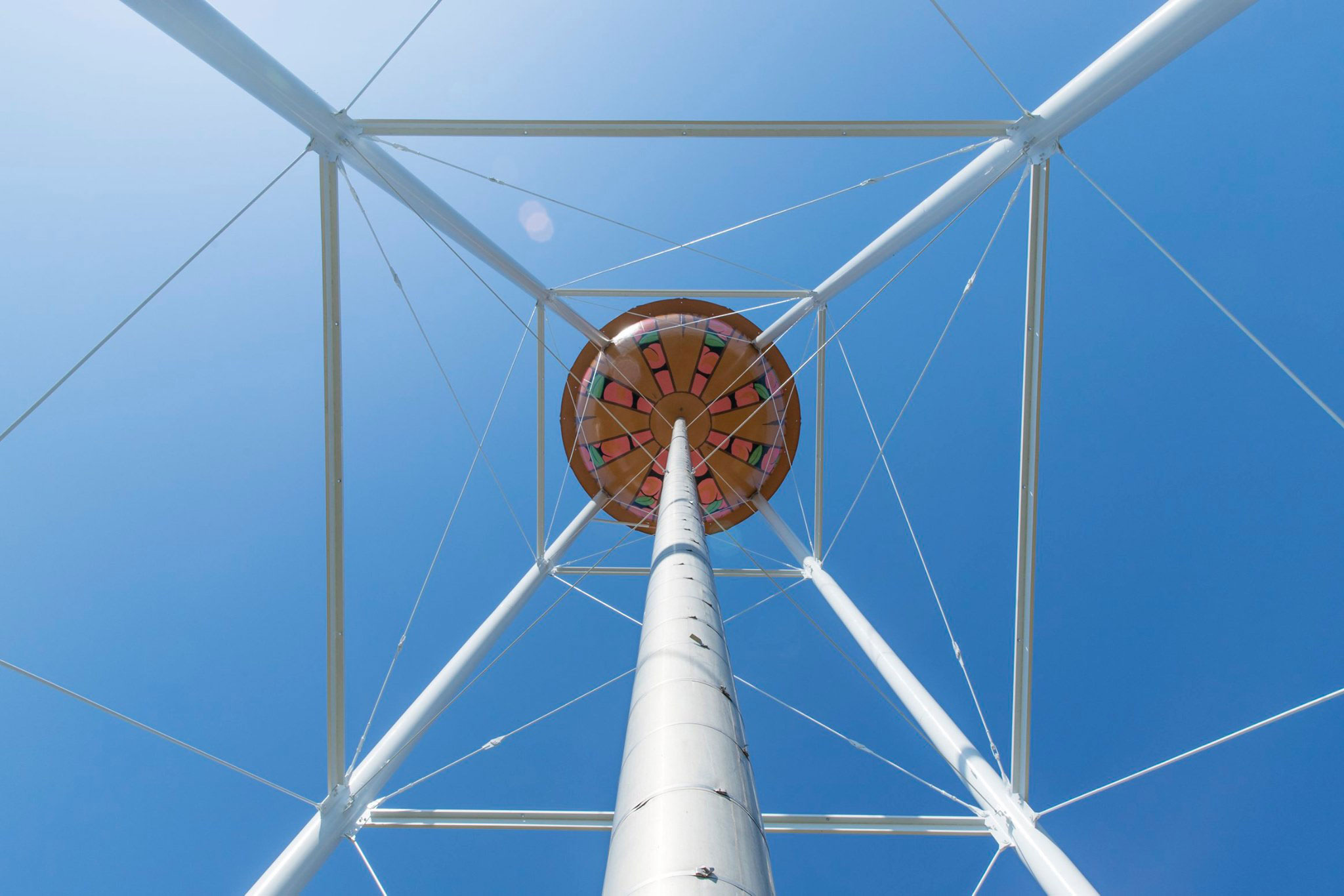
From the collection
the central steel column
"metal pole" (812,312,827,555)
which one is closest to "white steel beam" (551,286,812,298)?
"metal pole" (812,312,827,555)

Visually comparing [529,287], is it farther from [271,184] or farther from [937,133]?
[937,133]

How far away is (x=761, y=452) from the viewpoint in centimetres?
1591

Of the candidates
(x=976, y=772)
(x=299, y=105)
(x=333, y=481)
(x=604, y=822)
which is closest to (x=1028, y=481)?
(x=976, y=772)

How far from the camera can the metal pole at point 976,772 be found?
607 centimetres

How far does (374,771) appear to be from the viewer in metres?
7.46

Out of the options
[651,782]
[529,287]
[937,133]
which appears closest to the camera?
[651,782]

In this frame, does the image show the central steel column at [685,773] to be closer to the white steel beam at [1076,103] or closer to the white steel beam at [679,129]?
the white steel beam at [679,129]

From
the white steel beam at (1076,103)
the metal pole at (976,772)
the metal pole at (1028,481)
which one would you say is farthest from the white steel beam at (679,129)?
the metal pole at (976,772)

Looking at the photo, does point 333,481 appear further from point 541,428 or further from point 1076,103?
point 1076,103

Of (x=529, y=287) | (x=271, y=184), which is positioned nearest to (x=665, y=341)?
(x=529, y=287)

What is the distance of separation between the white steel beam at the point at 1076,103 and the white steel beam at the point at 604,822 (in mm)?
Result: 6770

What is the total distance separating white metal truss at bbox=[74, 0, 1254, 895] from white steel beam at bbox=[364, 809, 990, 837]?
0.02 m

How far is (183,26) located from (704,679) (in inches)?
227

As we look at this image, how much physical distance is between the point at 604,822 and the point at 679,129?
7.88m
